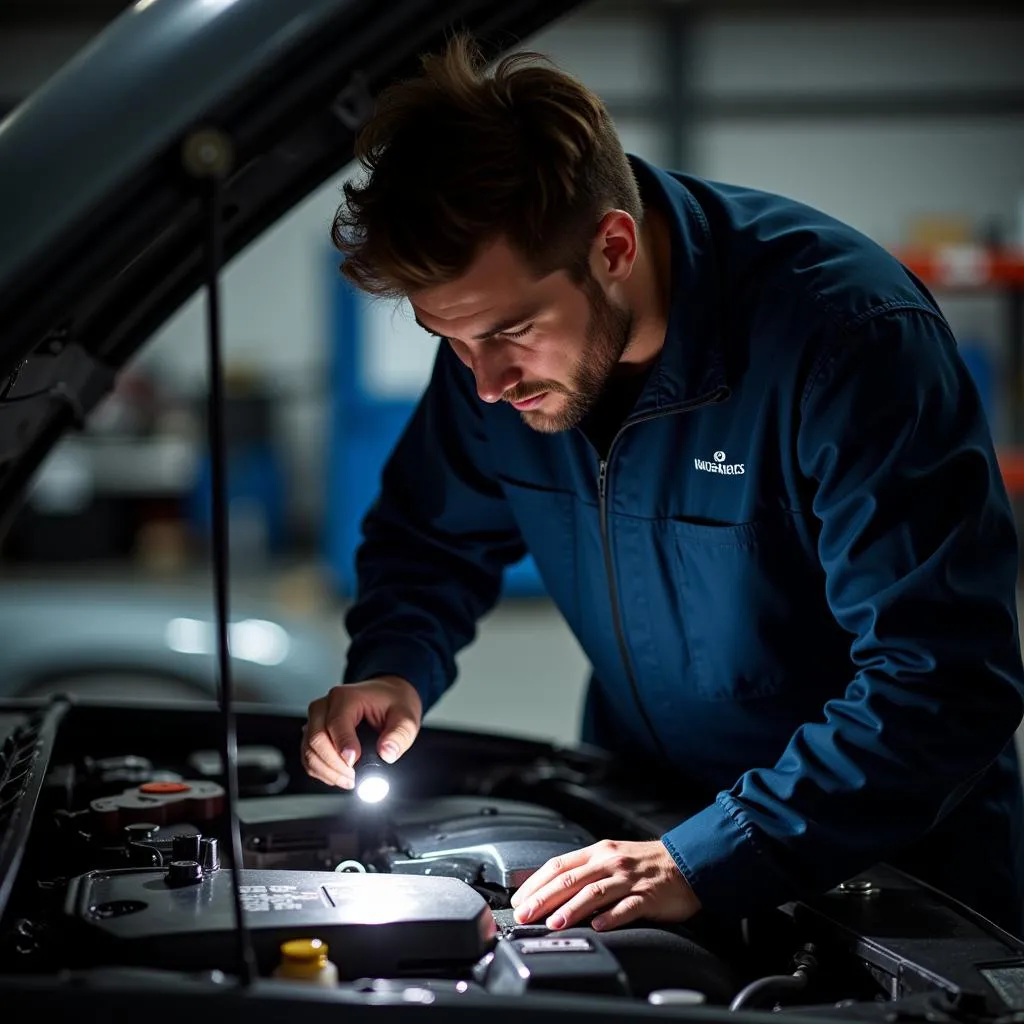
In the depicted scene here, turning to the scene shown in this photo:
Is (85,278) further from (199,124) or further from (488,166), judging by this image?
(488,166)

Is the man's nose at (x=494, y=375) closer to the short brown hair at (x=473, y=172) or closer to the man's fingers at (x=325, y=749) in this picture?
the short brown hair at (x=473, y=172)

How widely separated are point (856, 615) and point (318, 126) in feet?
2.63

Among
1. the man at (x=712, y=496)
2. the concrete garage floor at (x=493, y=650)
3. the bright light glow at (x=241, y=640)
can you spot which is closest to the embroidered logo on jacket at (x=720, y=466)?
the man at (x=712, y=496)

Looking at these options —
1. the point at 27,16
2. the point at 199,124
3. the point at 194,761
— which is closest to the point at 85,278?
the point at 199,124

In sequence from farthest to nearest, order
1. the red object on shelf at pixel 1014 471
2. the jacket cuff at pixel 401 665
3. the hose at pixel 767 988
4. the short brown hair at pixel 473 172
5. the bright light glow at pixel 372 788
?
the red object on shelf at pixel 1014 471 < the jacket cuff at pixel 401 665 < the bright light glow at pixel 372 788 < the short brown hair at pixel 473 172 < the hose at pixel 767 988

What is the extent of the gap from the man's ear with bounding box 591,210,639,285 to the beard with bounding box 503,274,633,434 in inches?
0.8

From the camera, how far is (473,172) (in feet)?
4.47

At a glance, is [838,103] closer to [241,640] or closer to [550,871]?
[241,640]

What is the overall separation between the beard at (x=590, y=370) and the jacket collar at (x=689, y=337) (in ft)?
0.17

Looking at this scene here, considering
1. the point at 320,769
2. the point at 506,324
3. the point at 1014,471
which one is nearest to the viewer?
the point at 506,324

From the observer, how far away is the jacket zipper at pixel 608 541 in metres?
1.53

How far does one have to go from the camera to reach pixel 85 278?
1.10 meters

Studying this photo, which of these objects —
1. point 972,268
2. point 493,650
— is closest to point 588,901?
point 493,650

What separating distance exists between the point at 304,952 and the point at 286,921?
7 cm
